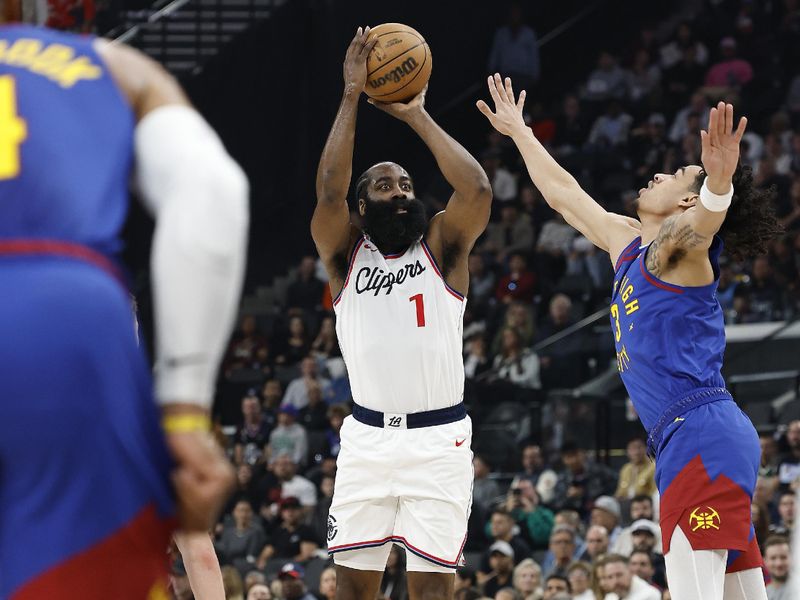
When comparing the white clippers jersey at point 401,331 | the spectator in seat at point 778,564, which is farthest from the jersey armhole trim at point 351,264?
the spectator in seat at point 778,564

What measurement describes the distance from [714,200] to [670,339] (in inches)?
26.7

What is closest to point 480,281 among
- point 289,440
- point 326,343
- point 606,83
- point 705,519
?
point 326,343

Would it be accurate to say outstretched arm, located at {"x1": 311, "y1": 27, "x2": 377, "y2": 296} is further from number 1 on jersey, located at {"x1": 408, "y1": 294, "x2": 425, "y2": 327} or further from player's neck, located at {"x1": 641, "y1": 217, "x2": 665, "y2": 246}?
player's neck, located at {"x1": 641, "y1": 217, "x2": 665, "y2": 246}

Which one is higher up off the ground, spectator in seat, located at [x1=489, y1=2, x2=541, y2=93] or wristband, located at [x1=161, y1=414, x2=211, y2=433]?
spectator in seat, located at [x1=489, y1=2, x2=541, y2=93]

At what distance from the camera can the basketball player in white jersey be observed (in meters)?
6.22

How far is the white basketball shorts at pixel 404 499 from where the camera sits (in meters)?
6.20

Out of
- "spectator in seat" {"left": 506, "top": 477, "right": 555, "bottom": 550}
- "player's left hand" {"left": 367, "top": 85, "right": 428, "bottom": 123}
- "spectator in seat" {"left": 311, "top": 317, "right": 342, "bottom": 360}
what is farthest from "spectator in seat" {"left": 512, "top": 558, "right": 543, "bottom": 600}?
"spectator in seat" {"left": 311, "top": 317, "right": 342, "bottom": 360}

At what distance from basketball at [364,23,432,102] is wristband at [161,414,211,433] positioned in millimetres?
4469

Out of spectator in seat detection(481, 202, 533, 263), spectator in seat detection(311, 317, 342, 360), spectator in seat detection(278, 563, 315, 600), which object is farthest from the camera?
spectator in seat detection(481, 202, 533, 263)

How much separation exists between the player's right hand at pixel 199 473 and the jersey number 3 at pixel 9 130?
52cm

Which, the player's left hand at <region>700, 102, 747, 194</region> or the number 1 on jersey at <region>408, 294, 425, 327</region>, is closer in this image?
the player's left hand at <region>700, 102, 747, 194</region>

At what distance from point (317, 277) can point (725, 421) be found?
12413 millimetres

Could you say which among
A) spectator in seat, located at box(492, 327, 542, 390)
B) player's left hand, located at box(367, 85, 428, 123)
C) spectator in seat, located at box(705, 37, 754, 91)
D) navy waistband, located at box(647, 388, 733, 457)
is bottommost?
spectator in seat, located at box(492, 327, 542, 390)

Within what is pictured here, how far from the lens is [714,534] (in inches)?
213
